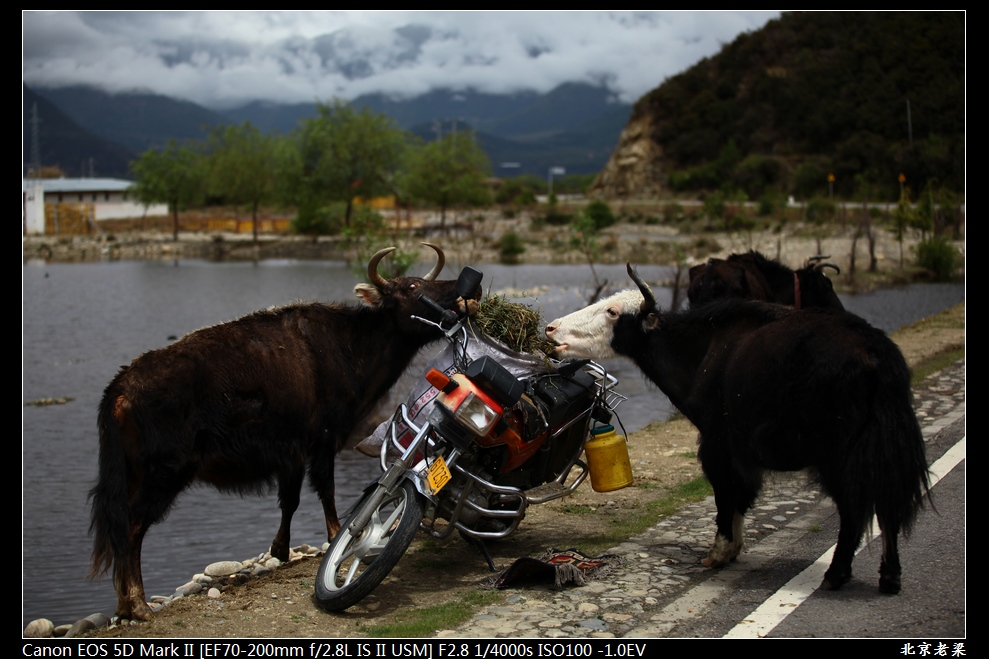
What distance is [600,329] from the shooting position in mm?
6156

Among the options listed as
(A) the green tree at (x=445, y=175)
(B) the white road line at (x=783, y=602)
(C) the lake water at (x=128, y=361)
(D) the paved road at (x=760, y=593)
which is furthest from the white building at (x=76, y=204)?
(B) the white road line at (x=783, y=602)

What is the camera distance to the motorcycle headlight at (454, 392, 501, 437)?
5.17 metres

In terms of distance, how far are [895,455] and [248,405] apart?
3.64 metres

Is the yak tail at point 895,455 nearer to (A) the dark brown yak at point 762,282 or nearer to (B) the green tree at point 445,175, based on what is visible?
(A) the dark brown yak at point 762,282

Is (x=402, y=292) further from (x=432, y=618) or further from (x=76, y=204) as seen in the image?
(x=76, y=204)

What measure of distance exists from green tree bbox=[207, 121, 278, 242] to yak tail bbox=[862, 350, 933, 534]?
199 feet

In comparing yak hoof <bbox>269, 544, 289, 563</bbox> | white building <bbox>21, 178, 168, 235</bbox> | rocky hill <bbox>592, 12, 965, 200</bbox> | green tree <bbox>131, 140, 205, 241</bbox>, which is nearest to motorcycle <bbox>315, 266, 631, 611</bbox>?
yak hoof <bbox>269, 544, 289, 563</bbox>

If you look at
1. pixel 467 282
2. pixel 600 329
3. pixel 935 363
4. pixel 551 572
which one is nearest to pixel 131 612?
pixel 551 572

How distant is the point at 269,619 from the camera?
4.92m

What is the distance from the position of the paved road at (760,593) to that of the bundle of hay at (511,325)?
1388mm

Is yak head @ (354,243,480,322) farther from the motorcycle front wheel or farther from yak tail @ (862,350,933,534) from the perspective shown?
yak tail @ (862,350,933,534)

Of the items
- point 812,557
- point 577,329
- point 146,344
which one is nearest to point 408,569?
point 577,329

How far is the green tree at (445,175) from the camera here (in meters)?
65.4
